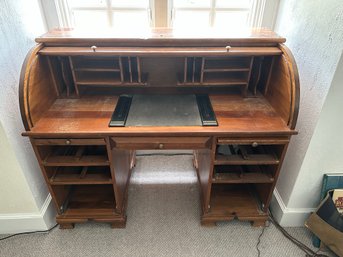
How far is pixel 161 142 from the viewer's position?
3.88 feet

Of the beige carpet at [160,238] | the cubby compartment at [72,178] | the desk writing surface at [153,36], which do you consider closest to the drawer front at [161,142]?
the cubby compartment at [72,178]

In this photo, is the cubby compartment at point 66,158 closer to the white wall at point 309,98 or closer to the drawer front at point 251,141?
the drawer front at point 251,141

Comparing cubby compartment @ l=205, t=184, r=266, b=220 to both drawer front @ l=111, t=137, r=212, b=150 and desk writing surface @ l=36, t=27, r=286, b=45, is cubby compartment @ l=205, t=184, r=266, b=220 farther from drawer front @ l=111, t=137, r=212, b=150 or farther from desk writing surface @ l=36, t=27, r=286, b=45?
desk writing surface @ l=36, t=27, r=286, b=45

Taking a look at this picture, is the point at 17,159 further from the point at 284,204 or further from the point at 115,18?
the point at 284,204

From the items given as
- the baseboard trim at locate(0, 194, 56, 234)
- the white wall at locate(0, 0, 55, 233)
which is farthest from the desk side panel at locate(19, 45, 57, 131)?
the baseboard trim at locate(0, 194, 56, 234)

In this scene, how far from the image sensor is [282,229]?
4.96ft

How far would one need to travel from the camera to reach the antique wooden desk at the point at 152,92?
1.15 meters

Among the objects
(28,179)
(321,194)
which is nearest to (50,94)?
(28,179)

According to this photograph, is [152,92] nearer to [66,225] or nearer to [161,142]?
[161,142]

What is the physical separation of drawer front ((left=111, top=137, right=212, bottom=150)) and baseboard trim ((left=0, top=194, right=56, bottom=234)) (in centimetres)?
74

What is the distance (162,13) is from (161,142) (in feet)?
3.26

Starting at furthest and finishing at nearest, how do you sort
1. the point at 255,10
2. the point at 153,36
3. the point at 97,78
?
the point at 255,10
the point at 97,78
the point at 153,36

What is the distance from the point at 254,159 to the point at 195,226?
25.0 inches

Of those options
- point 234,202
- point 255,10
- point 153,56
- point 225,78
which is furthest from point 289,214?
point 255,10
